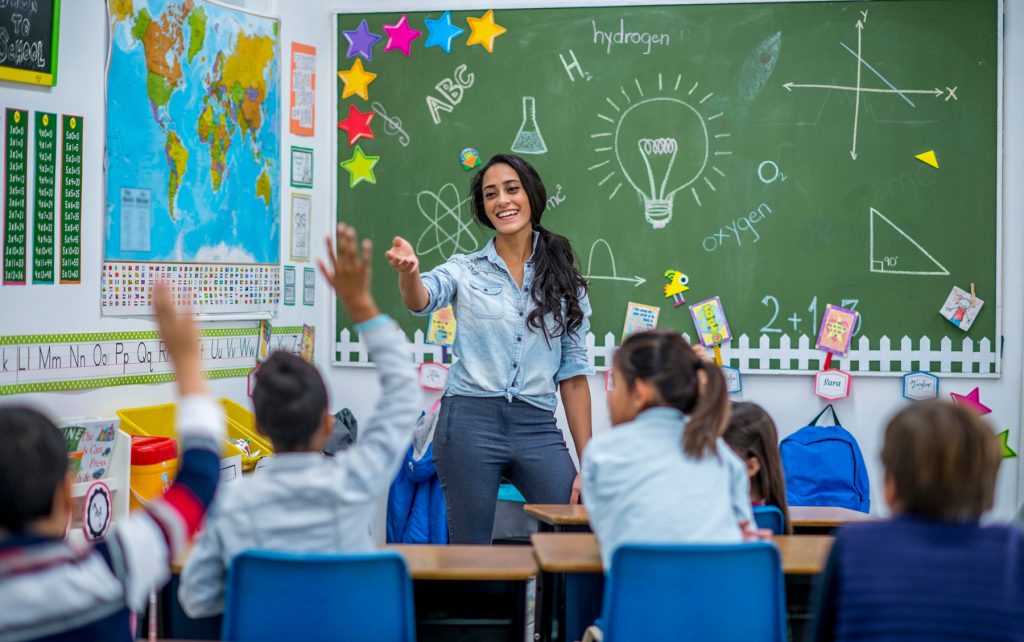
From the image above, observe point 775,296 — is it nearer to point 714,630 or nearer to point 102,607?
point 714,630

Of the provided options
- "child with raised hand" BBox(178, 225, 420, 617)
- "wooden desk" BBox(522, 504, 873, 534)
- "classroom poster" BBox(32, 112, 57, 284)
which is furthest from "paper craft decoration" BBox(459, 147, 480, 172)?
"child with raised hand" BBox(178, 225, 420, 617)

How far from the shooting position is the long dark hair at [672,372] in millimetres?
2137

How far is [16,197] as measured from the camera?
11.0 ft

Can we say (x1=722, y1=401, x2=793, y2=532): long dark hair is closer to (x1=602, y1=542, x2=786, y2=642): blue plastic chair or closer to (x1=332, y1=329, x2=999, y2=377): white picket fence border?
(x1=602, y1=542, x2=786, y2=642): blue plastic chair

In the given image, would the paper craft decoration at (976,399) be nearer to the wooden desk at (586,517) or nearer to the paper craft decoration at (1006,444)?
the paper craft decoration at (1006,444)

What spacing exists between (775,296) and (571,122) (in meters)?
1.14

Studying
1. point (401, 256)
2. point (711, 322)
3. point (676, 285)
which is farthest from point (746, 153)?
point (401, 256)

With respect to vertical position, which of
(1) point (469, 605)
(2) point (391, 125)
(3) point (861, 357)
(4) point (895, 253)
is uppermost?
(2) point (391, 125)

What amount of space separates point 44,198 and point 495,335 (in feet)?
5.22

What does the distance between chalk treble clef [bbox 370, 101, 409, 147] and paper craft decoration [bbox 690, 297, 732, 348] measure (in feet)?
4.80

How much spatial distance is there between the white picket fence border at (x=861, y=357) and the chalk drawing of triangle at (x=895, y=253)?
0.29 m

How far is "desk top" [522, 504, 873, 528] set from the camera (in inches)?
105

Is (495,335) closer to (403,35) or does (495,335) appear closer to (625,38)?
(625,38)

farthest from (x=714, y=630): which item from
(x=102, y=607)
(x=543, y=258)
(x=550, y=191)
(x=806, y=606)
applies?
(x=550, y=191)
